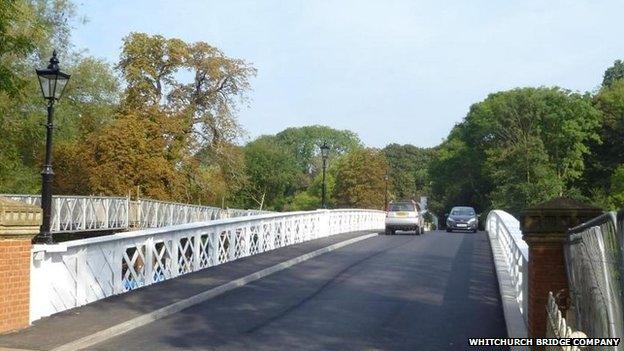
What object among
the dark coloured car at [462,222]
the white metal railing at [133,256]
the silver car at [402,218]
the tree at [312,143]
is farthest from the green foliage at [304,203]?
the white metal railing at [133,256]

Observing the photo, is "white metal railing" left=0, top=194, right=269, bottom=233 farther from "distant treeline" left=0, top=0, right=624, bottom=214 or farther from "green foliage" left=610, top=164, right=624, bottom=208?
"green foliage" left=610, top=164, right=624, bottom=208

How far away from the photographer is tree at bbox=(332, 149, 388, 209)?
90.4 m

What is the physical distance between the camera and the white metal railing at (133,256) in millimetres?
12109

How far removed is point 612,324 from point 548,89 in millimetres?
73437

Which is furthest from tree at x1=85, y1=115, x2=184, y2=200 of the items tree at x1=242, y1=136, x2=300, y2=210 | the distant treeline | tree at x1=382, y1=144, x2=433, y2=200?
tree at x1=382, y1=144, x2=433, y2=200

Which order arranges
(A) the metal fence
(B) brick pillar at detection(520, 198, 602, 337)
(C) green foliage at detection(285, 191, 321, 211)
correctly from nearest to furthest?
(A) the metal fence
(B) brick pillar at detection(520, 198, 602, 337)
(C) green foliage at detection(285, 191, 321, 211)

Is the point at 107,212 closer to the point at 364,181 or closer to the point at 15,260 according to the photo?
the point at 15,260

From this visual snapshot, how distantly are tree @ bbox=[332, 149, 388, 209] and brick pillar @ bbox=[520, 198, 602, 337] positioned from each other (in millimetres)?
81295

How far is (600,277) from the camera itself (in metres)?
4.58

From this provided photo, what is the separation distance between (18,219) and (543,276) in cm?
693

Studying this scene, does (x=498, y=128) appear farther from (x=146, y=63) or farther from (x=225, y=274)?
(x=225, y=274)

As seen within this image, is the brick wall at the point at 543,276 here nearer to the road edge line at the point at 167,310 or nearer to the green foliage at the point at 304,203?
the road edge line at the point at 167,310

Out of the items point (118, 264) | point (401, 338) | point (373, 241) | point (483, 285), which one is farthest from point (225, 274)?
point (373, 241)

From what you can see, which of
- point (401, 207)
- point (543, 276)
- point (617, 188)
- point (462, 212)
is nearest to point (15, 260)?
point (543, 276)
